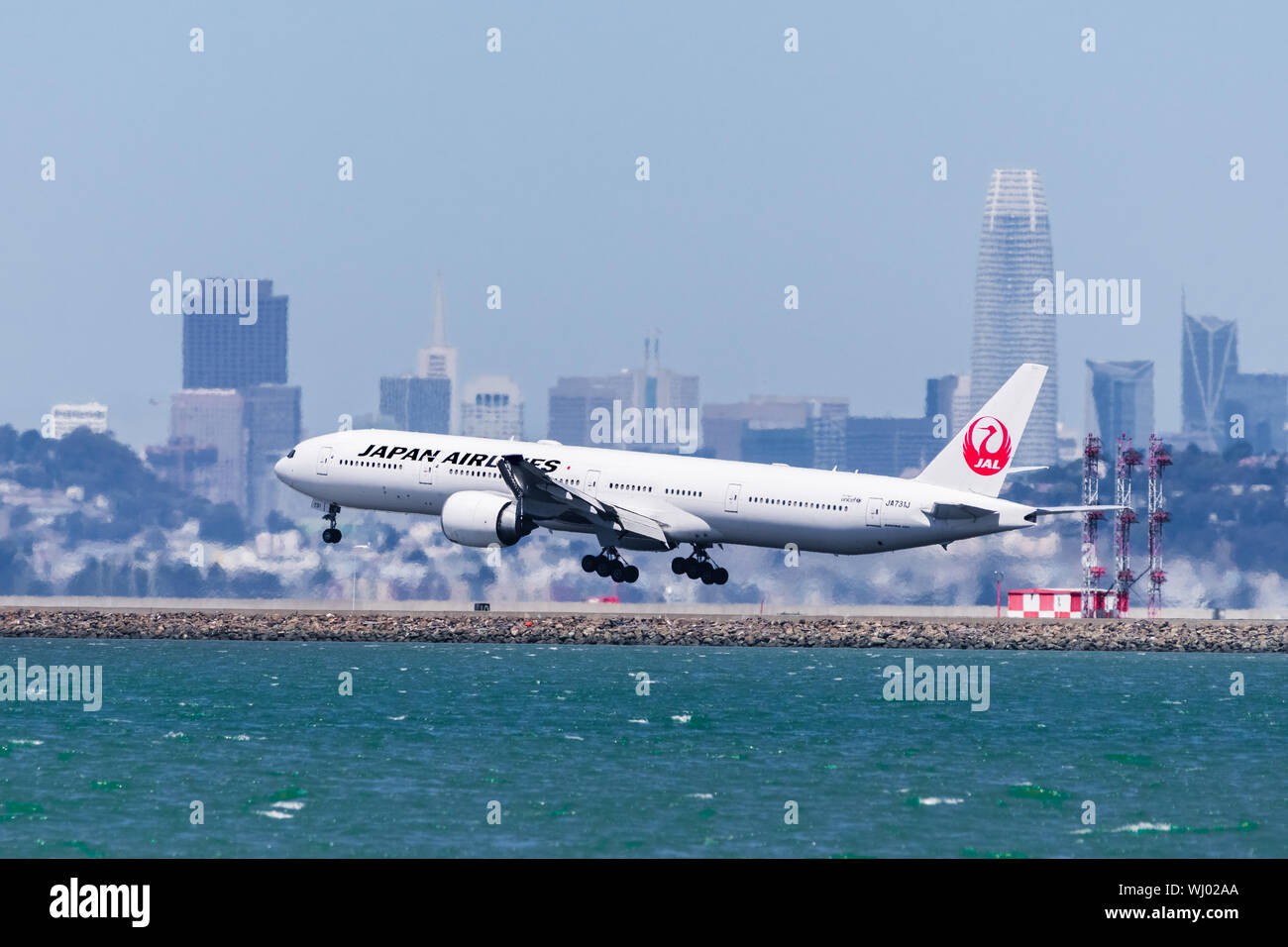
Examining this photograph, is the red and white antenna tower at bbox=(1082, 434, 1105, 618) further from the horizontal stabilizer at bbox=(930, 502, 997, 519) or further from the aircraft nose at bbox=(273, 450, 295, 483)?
the aircraft nose at bbox=(273, 450, 295, 483)

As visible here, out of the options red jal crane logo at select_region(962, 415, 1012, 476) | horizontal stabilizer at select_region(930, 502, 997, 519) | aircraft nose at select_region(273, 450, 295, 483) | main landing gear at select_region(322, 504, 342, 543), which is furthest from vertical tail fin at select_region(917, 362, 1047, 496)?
aircraft nose at select_region(273, 450, 295, 483)

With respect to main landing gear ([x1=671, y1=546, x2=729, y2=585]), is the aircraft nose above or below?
above

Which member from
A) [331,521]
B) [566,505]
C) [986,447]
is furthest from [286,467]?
[986,447]

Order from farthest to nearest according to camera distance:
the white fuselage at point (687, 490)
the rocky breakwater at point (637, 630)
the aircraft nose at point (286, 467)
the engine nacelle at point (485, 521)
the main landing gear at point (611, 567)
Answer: the rocky breakwater at point (637, 630), the aircraft nose at point (286, 467), the main landing gear at point (611, 567), the engine nacelle at point (485, 521), the white fuselage at point (687, 490)

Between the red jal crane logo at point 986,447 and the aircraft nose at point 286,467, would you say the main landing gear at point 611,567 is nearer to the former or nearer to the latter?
the aircraft nose at point 286,467

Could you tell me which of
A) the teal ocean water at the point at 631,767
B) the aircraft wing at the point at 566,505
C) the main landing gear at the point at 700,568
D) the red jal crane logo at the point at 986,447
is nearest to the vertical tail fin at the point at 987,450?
the red jal crane logo at the point at 986,447

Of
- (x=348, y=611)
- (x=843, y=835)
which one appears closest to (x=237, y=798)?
(x=843, y=835)
